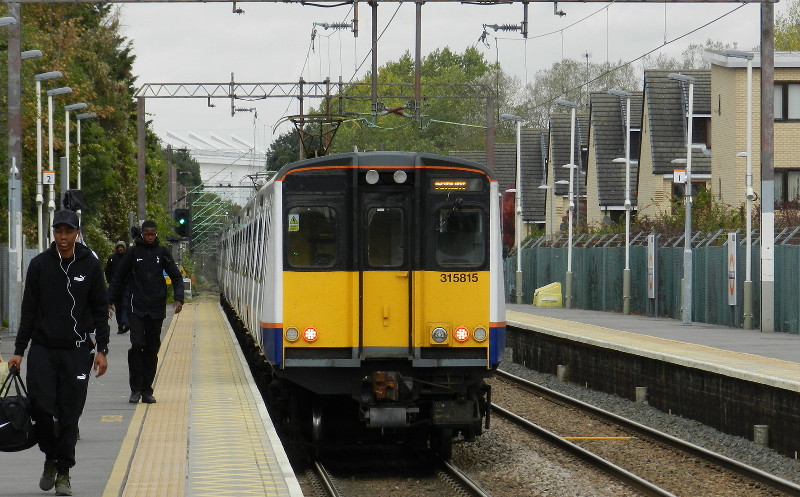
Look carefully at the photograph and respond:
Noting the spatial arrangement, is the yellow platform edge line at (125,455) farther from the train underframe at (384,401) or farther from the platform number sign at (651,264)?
the platform number sign at (651,264)

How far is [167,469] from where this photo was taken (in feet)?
34.8

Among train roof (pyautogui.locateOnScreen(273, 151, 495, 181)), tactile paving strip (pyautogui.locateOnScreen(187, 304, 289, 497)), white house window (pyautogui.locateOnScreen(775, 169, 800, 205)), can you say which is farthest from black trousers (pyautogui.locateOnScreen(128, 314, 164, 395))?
white house window (pyautogui.locateOnScreen(775, 169, 800, 205))

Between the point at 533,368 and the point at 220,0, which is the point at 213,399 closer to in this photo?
the point at 220,0

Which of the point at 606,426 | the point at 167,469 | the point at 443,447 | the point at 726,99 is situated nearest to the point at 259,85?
the point at 726,99

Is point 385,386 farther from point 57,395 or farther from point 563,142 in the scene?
point 563,142

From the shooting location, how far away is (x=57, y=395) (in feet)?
31.2

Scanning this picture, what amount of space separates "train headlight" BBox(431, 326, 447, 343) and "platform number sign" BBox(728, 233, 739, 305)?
16691 millimetres

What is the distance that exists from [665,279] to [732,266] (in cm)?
633

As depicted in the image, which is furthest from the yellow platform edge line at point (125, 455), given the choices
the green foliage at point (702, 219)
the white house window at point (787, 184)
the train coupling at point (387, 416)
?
the white house window at point (787, 184)

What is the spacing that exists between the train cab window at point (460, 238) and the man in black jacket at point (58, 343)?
187 inches

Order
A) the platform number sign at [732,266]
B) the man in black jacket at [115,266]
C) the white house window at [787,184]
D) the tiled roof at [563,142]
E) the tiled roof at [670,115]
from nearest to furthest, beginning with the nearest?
the man in black jacket at [115,266] < the platform number sign at [732,266] < the white house window at [787,184] < the tiled roof at [670,115] < the tiled roof at [563,142]

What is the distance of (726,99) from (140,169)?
17918mm

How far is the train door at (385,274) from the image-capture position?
13461mm

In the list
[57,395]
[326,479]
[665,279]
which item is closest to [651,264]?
[665,279]
